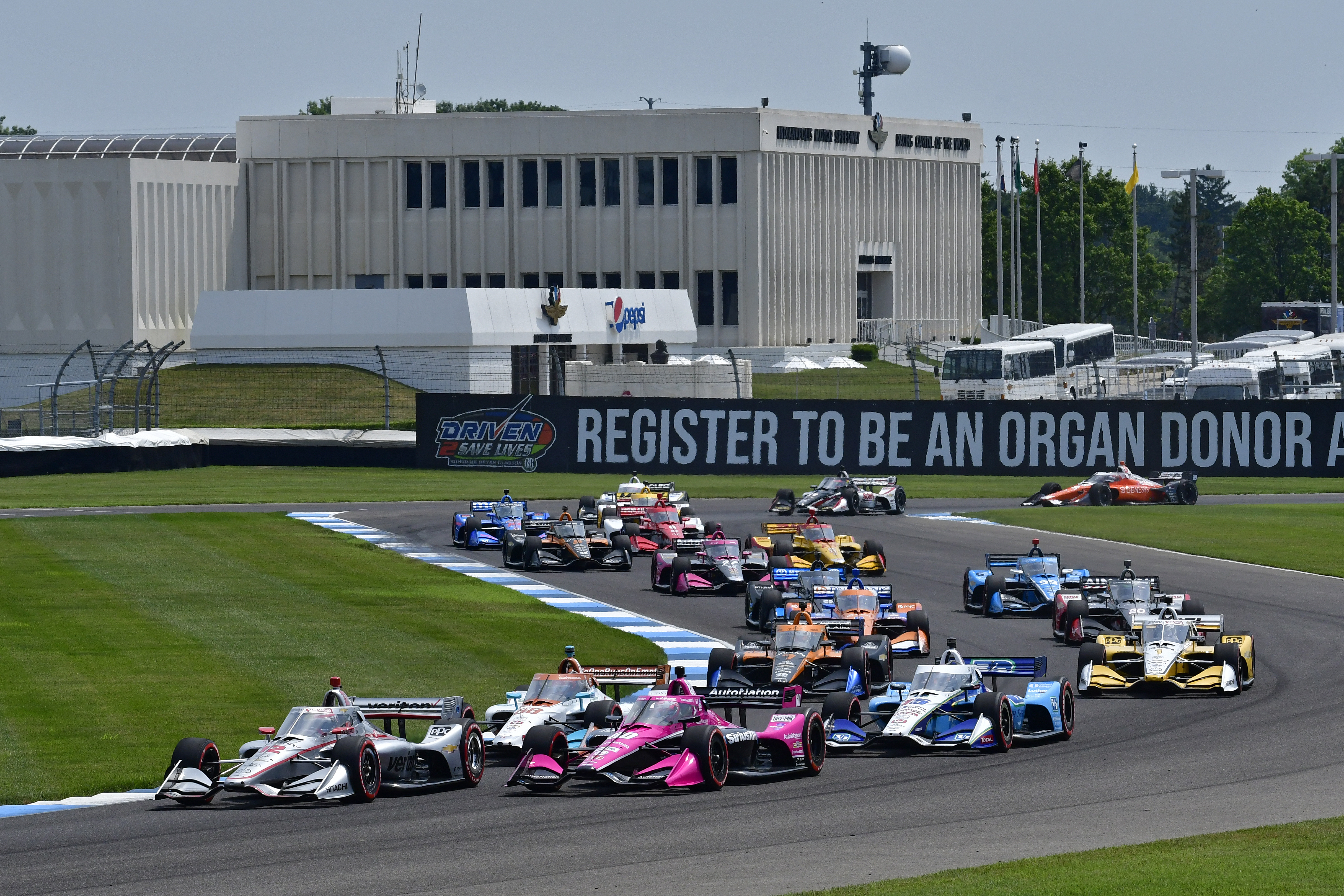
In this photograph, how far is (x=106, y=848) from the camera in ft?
46.1

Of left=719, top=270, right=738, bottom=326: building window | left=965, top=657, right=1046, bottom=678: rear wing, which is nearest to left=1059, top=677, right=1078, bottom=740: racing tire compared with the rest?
left=965, top=657, right=1046, bottom=678: rear wing

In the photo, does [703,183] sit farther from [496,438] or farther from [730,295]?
[496,438]

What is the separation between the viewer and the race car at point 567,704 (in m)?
17.7

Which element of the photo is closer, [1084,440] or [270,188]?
[1084,440]

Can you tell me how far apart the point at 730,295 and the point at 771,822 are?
77705 mm

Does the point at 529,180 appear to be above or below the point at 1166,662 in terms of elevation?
above

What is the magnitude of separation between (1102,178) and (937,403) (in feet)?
283

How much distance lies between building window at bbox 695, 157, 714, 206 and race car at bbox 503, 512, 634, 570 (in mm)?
58295

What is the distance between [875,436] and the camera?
53469mm

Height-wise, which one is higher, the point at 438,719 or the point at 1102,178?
the point at 1102,178

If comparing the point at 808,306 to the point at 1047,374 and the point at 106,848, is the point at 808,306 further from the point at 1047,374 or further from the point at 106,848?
the point at 106,848

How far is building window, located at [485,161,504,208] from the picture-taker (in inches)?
3612

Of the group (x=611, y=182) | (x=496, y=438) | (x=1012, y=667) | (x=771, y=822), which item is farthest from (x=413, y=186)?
(x=771, y=822)

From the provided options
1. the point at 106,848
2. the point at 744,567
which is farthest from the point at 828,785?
the point at 744,567
